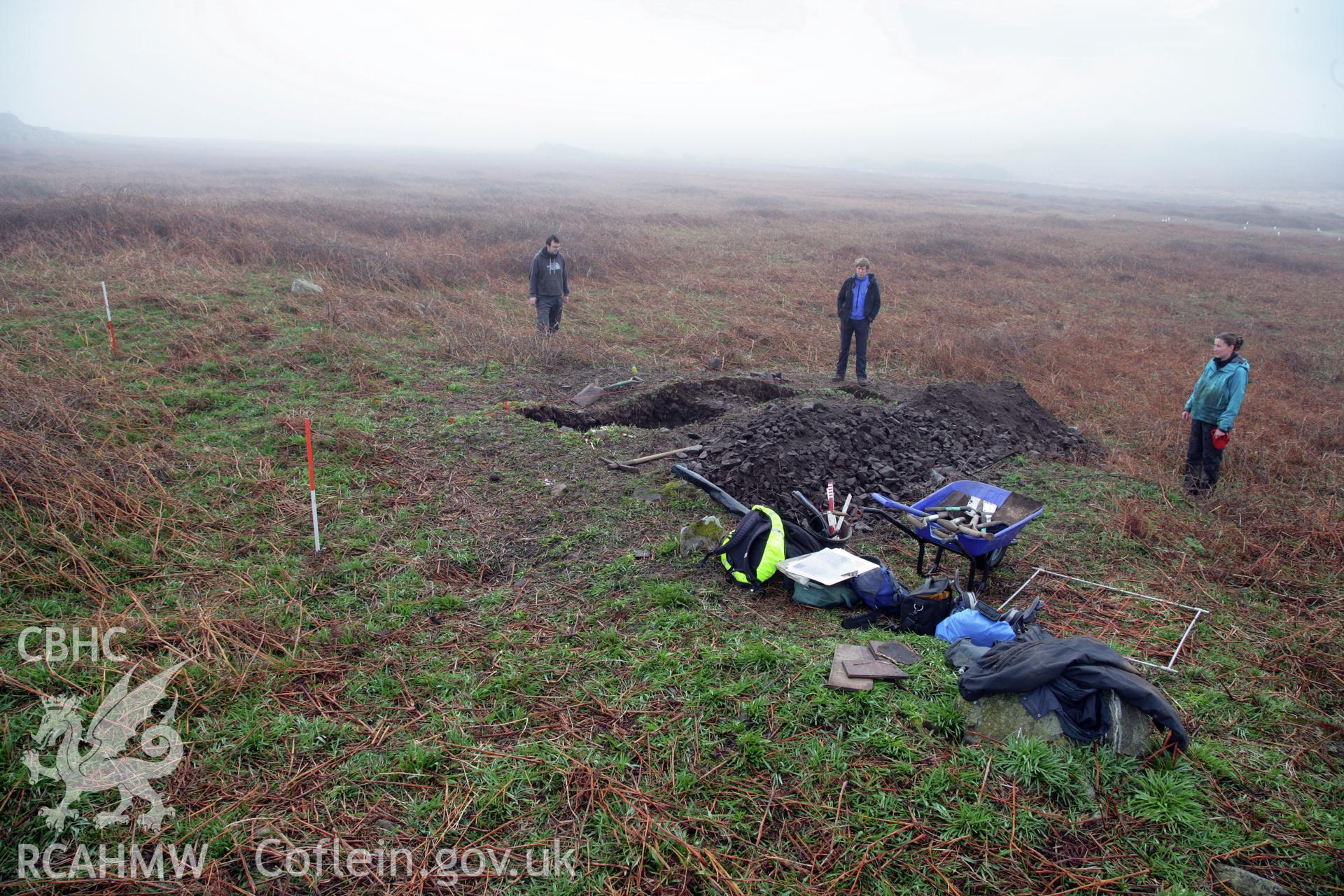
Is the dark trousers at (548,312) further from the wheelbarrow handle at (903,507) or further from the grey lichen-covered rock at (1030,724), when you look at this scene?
the grey lichen-covered rock at (1030,724)

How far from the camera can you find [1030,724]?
3381 mm

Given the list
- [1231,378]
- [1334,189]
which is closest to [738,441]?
[1231,378]

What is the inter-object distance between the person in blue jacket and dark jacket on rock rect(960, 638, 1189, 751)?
4668 mm

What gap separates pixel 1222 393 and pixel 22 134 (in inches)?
5401

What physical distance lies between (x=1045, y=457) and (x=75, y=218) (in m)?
19.7

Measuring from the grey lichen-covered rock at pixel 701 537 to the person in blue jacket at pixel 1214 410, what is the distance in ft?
16.8

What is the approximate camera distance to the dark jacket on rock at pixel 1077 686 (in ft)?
10.6

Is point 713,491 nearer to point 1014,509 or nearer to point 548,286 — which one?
point 1014,509

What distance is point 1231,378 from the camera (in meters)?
6.68

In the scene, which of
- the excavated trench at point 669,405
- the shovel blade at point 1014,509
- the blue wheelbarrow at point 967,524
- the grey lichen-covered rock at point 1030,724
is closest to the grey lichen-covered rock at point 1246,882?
the grey lichen-covered rock at point 1030,724

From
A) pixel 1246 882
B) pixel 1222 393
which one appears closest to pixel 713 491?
pixel 1246 882

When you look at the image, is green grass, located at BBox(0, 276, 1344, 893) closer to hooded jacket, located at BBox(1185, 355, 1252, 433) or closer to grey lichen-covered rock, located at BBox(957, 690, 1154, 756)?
grey lichen-covered rock, located at BBox(957, 690, 1154, 756)

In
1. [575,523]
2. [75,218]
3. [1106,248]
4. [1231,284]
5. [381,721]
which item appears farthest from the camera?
[1106,248]

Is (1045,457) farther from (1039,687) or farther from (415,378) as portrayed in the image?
(415,378)
